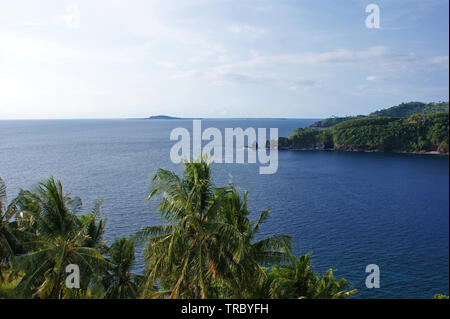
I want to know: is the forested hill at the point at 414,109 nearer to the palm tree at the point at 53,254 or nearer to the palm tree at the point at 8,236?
the palm tree at the point at 53,254

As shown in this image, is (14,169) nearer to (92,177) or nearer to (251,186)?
(92,177)

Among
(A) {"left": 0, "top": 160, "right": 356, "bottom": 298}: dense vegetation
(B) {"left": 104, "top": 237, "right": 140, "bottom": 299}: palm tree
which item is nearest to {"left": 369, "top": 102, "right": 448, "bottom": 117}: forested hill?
(A) {"left": 0, "top": 160, "right": 356, "bottom": 298}: dense vegetation

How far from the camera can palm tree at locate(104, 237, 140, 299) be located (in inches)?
431

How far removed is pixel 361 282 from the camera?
27.4m

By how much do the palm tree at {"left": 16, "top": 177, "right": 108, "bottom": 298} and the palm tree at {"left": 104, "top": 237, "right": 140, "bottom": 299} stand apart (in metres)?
1.67

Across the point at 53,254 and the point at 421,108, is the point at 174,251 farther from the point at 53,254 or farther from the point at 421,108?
the point at 421,108

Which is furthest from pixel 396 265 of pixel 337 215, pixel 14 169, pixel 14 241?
pixel 14 169

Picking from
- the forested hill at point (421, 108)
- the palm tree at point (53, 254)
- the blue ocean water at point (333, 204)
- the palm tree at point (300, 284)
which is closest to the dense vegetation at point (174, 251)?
the palm tree at point (53, 254)

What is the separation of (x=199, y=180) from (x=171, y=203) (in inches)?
41.1

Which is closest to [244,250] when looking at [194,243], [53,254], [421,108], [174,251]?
[194,243]

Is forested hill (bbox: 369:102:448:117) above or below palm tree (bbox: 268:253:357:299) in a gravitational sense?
above

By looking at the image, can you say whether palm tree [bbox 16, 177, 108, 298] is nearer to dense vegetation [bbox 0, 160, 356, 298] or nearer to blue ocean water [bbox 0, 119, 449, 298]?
dense vegetation [bbox 0, 160, 356, 298]

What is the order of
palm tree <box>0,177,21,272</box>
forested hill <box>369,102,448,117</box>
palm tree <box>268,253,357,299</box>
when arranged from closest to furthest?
forested hill <box>369,102,448,117</box> → palm tree <box>0,177,21,272</box> → palm tree <box>268,253,357,299</box>

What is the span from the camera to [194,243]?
8.73 m
